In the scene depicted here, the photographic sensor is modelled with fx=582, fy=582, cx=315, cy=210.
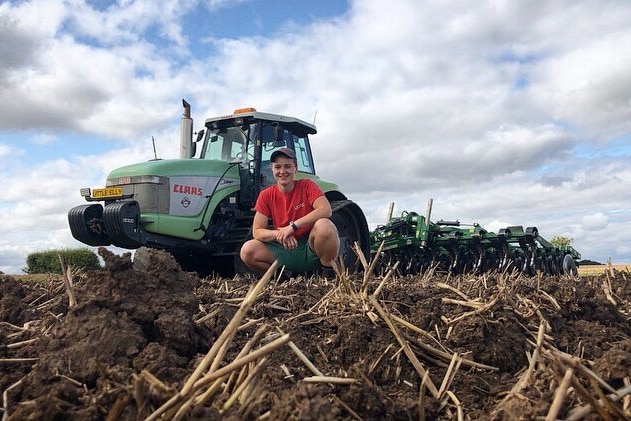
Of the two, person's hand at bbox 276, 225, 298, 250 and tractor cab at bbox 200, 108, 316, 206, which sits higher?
tractor cab at bbox 200, 108, 316, 206

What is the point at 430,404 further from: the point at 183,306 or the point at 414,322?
the point at 183,306

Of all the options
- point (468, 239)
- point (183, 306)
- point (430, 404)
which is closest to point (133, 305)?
point (183, 306)

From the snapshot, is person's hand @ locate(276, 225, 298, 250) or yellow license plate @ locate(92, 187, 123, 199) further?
yellow license plate @ locate(92, 187, 123, 199)

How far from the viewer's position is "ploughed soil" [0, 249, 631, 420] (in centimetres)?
164

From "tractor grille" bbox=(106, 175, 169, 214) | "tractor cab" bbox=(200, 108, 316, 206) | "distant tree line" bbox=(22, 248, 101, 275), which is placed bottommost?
"distant tree line" bbox=(22, 248, 101, 275)

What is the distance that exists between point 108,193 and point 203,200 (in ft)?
3.85

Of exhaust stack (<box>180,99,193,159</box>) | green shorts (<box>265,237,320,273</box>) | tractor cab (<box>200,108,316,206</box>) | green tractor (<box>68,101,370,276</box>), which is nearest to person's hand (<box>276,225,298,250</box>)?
green shorts (<box>265,237,320,273</box>)

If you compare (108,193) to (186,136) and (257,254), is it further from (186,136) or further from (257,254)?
(257,254)

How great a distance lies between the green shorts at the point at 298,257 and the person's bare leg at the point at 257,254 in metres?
0.21

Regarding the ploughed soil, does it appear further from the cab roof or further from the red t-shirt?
the cab roof

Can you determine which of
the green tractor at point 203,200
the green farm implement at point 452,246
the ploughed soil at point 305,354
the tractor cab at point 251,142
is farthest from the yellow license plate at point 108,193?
the green farm implement at point 452,246

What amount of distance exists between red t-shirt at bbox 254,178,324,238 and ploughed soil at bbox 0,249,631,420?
8.35 ft

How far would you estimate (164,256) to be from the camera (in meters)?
2.63

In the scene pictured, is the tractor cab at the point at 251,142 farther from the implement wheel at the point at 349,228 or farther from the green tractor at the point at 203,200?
the implement wheel at the point at 349,228
